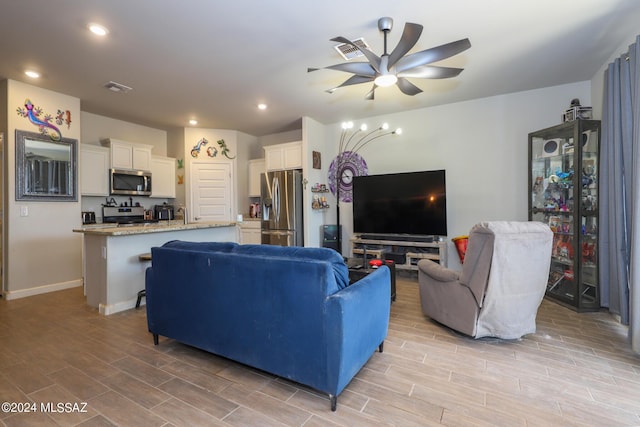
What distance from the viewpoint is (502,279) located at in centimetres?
229

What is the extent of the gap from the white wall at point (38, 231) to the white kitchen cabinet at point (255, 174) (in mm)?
2882

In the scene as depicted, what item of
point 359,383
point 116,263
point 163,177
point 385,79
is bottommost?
point 359,383

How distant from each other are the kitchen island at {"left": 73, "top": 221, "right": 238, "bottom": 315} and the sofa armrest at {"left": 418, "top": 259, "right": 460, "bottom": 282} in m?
2.70

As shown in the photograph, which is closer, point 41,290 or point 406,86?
point 406,86

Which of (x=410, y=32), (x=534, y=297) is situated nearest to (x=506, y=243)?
(x=534, y=297)

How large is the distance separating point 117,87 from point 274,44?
2.39 m

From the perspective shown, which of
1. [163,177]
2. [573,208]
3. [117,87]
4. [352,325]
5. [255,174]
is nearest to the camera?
[352,325]

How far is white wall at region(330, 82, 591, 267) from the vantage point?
4.11 metres

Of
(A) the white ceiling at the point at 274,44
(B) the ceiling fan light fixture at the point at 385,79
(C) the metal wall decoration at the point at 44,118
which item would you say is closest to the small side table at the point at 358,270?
(B) the ceiling fan light fixture at the point at 385,79

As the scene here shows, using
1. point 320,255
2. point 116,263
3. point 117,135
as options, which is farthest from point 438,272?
point 117,135

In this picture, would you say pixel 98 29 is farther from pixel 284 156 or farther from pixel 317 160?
pixel 317 160

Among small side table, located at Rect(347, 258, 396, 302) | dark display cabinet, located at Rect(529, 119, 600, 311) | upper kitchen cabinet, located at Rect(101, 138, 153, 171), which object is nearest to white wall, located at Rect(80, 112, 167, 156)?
upper kitchen cabinet, located at Rect(101, 138, 153, 171)

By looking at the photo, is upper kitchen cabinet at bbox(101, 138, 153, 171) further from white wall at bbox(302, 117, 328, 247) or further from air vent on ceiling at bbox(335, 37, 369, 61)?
air vent on ceiling at bbox(335, 37, 369, 61)

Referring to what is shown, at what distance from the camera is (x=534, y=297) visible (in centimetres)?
242
